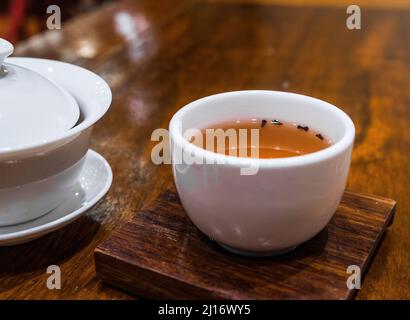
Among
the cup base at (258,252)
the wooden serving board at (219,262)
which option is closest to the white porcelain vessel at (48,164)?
the wooden serving board at (219,262)

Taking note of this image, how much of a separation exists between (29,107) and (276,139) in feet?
1.07

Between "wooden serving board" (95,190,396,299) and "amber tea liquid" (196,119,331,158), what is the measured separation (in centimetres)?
11

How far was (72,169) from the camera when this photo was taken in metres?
0.74

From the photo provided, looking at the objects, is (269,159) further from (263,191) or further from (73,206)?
(73,206)

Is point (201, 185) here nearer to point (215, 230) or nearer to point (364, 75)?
point (215, 230)

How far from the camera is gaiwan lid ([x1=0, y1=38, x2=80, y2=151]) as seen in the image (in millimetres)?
677

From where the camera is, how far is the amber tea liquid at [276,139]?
0.70 meters

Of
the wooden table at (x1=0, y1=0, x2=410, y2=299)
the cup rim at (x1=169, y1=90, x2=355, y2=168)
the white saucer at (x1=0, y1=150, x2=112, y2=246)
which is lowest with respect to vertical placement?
the wooden table at (x1=0, y1=0, x2=410, y2=299)

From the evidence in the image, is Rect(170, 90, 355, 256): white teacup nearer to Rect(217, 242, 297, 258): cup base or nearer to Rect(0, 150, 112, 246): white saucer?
Rect(217, 242, 297, 258): cup base

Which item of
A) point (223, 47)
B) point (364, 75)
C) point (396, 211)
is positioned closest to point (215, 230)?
point (396, 211)

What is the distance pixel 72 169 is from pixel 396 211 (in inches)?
19.2

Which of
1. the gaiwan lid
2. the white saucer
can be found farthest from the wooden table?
the gaiwan lid

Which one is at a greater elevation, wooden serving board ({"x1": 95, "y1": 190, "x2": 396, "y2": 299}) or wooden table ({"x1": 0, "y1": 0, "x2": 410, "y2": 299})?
wooden serving board ({"x1": 95, "y1": 190, "x2": 396, "y2": 299})

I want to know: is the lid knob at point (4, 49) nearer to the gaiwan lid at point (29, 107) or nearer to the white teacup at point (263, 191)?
the gaiwan lid at point (29, 107)
